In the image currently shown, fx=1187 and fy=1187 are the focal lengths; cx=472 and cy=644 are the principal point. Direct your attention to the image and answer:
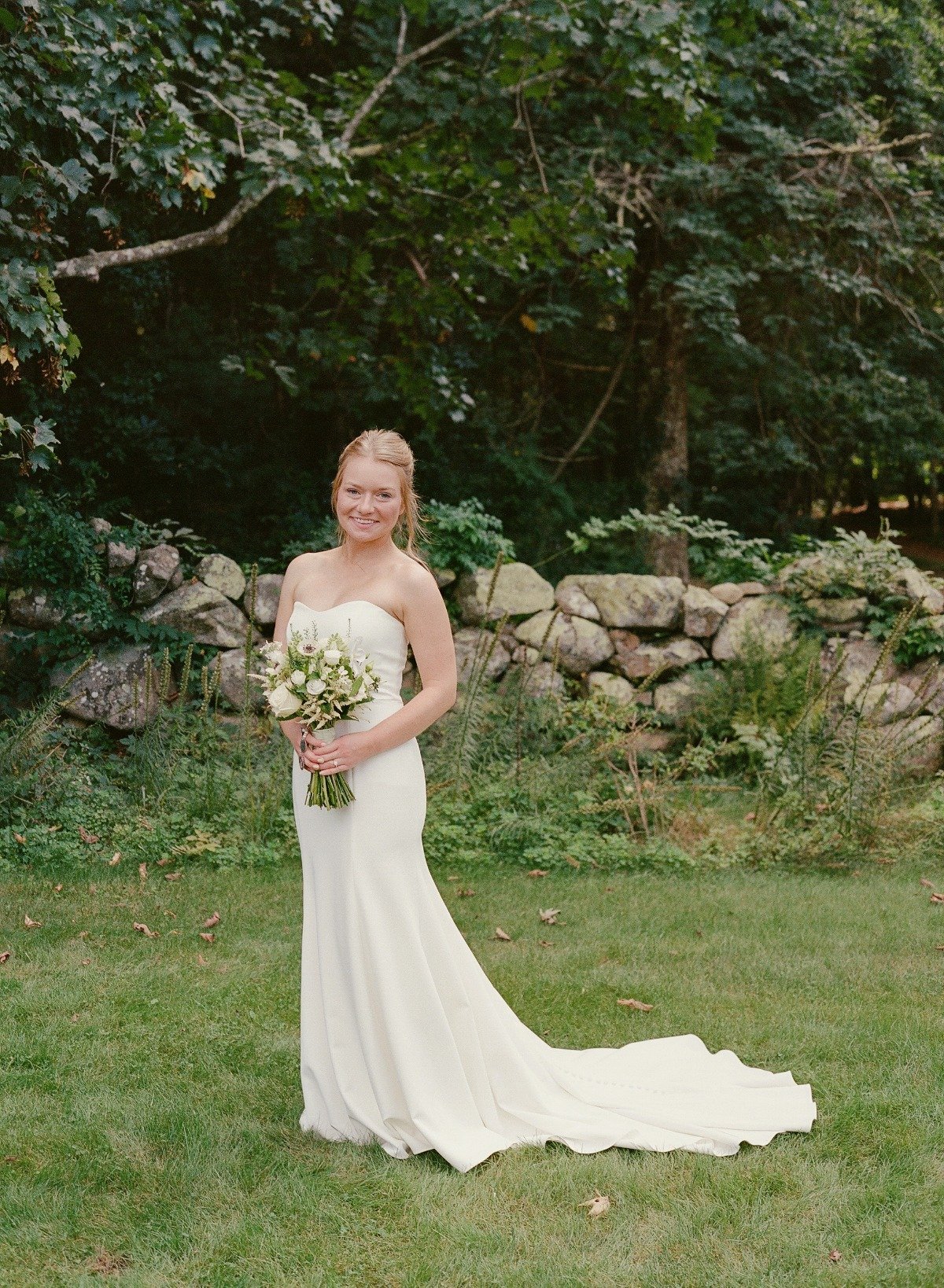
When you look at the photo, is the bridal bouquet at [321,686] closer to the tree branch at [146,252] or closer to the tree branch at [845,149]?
the tree branch at [146,252]

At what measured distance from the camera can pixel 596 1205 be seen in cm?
342

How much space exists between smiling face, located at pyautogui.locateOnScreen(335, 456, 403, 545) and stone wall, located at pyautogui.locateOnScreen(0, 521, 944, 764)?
4723 millimetres

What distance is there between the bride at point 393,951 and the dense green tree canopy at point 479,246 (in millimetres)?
3128

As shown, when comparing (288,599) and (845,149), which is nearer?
(288,599)

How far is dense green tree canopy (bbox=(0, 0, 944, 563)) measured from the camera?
7426 mm

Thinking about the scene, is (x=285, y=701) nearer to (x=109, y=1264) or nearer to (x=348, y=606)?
(x=348, y=606)

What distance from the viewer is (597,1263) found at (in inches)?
123

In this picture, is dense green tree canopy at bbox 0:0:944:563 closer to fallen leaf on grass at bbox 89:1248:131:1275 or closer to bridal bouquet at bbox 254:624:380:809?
bridal bouquet at bbox 254:624:380:809

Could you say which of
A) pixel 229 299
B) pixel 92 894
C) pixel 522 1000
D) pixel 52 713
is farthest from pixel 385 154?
pixel 522 1000

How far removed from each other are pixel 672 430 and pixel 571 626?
4719 millimetres

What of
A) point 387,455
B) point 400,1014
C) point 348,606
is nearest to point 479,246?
point 387,455

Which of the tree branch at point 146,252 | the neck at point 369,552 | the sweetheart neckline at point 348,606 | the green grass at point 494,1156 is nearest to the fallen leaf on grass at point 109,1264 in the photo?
the green grass at point 494,1156

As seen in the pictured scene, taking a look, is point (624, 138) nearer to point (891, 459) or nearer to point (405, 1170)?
point (891, 459)

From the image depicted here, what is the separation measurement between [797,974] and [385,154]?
7.40 meters
